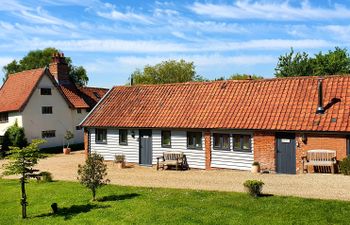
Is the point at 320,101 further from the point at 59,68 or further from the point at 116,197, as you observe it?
the point at 59,68

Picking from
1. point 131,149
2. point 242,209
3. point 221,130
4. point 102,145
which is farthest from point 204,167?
point 242,209

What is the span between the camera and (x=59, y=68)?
48.0 metres

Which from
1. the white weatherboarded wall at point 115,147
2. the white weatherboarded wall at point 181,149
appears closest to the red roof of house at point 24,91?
the white weatherboarded wall at point 115,147

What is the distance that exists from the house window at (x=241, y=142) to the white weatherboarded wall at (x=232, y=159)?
0.22 metres

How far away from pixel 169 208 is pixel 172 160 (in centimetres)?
1060

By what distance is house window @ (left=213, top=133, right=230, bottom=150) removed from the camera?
25453 millimetres

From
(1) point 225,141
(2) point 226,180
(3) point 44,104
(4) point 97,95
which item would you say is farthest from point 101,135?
(4) point 97,95

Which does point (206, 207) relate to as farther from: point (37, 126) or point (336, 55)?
point (336, 55)

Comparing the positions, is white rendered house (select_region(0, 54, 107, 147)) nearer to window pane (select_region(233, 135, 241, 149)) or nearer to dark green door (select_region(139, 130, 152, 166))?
dark green door (select_region(139, 130, 152, 166))

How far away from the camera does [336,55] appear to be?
6247 centimetres

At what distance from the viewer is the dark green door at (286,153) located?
23.3m

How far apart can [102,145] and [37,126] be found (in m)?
15.5

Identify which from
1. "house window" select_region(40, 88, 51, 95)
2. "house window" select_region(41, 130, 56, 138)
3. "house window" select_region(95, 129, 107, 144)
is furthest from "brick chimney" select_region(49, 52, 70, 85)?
"house window" select_region(95, 129, 107, 144)

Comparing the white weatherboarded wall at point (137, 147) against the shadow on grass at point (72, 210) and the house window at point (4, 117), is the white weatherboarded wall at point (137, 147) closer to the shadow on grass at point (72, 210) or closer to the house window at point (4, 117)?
the shadow on grass at point (72, 210)
